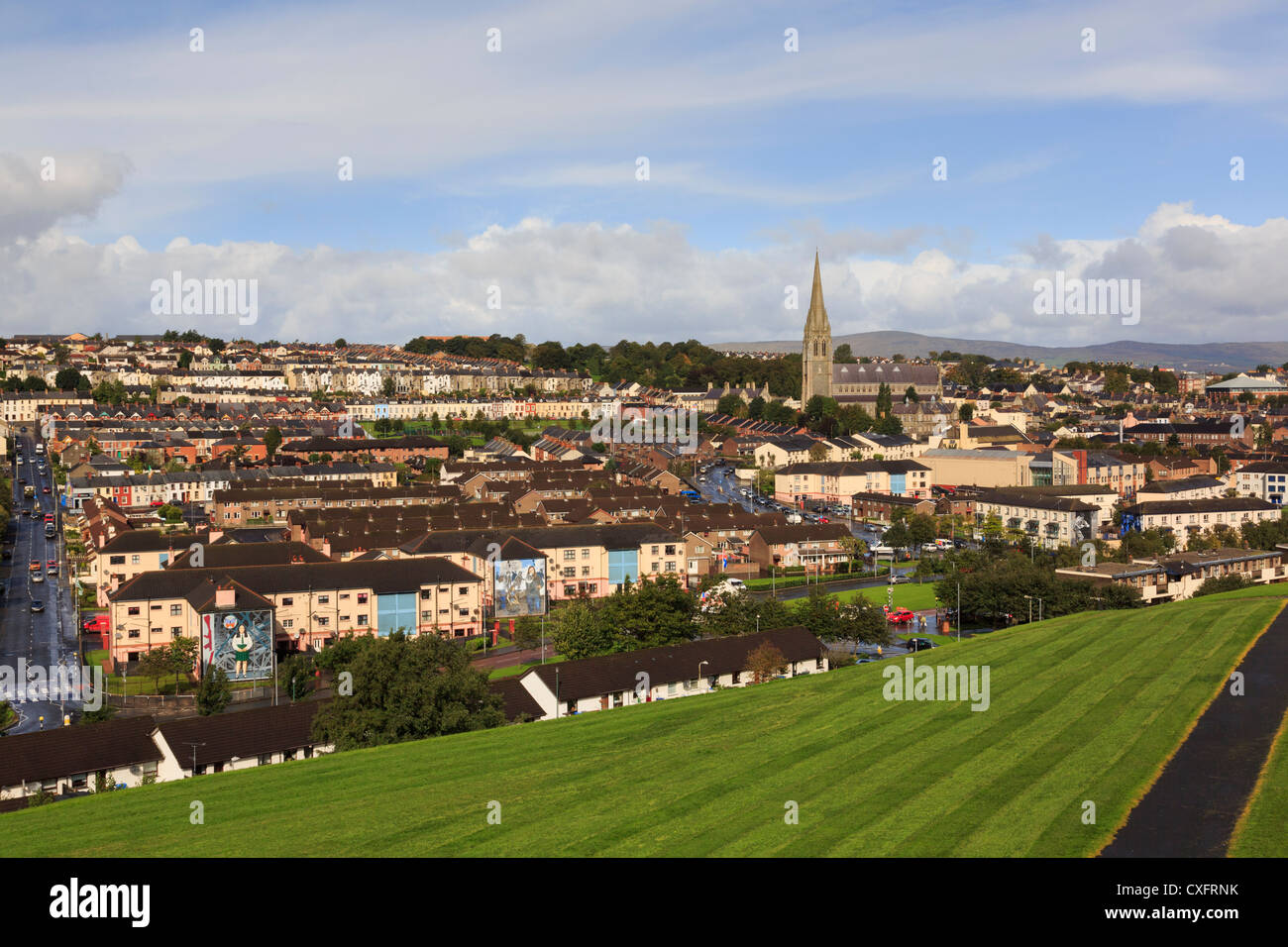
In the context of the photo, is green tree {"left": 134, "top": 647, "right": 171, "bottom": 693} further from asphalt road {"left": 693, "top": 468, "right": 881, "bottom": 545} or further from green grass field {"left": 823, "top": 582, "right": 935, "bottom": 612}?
asphalt road {"left": 693, "top": 468, "right": 881, "bottom": 545}

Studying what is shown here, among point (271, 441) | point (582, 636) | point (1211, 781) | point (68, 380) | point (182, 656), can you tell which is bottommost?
point (182, 656)

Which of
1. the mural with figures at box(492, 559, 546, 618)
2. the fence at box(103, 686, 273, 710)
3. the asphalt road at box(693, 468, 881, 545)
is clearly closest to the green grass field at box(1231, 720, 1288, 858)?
the fence at box(103, 686, 273, 710)

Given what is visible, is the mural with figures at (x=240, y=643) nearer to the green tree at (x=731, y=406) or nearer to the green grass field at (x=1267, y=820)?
the green grass field at (x=1267, y=820)

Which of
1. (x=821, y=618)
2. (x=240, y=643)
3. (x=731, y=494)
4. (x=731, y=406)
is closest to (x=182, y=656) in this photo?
(x=240, y=643)

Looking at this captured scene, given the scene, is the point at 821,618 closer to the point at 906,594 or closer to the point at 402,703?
the point at 906,594
